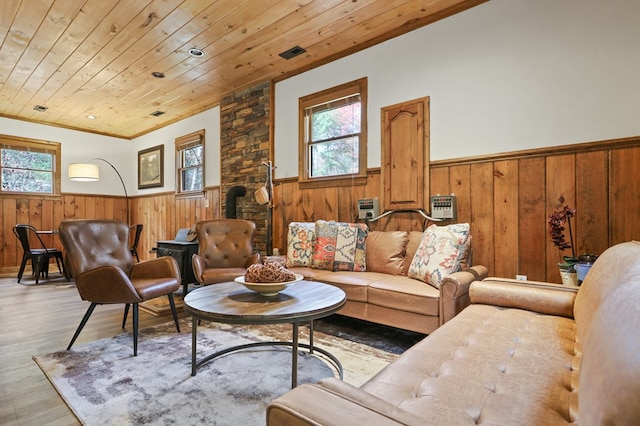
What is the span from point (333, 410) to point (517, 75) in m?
2.93

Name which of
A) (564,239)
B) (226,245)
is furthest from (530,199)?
(226,245)

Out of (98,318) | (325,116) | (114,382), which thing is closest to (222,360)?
(114,382)

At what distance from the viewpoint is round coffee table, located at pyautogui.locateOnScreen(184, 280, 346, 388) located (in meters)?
1.68

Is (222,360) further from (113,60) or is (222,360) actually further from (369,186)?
(113,60)

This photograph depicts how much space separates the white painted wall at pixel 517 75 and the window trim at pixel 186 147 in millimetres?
3190

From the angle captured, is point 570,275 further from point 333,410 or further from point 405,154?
point 333,410

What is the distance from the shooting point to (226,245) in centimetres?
370

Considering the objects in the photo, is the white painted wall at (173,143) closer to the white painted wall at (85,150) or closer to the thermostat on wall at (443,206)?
the white painted wall at (85,150)

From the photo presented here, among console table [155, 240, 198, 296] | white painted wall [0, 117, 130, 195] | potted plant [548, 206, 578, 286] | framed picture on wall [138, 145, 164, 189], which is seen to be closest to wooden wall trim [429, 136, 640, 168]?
potted plant [548, 206, 578, 286]

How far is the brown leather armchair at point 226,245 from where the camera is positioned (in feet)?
11.9

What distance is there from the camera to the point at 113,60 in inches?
153

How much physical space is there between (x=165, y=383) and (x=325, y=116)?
3.13 m

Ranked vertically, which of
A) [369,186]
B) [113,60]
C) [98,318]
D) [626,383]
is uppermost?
[113,60]

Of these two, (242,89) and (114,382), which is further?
(242,89)
